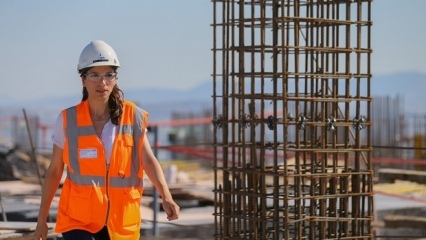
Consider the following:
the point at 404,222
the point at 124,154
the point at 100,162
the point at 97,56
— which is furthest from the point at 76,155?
the point at 404,222

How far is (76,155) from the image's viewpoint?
6102 mm

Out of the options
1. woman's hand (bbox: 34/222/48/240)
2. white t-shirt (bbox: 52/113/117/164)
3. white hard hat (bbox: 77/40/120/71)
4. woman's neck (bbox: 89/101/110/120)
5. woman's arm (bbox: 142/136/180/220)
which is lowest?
woman's hand (bbox: 34/222/48/240)

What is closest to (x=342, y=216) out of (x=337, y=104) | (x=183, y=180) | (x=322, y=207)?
(x=322, y=207)

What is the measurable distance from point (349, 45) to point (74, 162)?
3649mm

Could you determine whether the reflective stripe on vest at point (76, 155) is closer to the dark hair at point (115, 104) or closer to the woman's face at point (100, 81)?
the dark hair at point (115, 104)

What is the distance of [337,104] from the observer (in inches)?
359

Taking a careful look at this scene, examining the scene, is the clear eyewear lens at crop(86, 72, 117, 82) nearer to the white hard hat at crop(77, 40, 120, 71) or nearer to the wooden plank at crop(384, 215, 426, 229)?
the white hard hat at crop(77, 40, 120, 71)

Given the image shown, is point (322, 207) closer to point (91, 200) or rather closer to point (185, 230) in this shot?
point (91, 200)

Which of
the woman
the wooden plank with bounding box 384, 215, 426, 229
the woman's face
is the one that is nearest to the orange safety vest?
the woman

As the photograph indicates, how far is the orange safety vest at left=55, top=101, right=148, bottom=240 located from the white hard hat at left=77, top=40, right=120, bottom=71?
26 centimetres

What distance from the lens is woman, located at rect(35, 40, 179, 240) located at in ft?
19.7

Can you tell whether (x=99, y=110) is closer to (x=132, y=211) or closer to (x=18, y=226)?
(x=132, y=211)

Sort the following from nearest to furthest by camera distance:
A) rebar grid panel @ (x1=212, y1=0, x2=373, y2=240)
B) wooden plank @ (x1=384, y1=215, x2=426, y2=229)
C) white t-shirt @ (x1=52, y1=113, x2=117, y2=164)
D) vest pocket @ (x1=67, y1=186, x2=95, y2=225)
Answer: vest pocket @ (x1=67, y1=186, x2=95, y2=225) → white t-shirt @ (x1=52, y1=113, x2=117, y2=164) → rebar grid panel @ (x1=212, y1=0, x2=373, y2=240) → wooden plank @ (x1=384, y1=215, x2=426, y2=229)

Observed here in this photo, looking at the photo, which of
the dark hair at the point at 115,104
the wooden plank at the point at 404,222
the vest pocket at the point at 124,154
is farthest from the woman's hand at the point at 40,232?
the wooden plank at the point at 404,222
